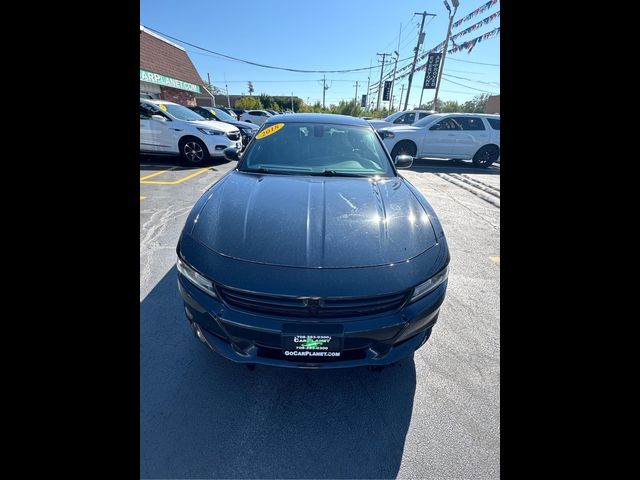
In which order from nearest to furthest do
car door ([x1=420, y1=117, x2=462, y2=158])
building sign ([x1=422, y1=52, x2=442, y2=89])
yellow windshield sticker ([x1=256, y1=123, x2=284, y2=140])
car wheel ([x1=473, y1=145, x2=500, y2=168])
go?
1. yellow windshield sticker ([x1=256, y1=123, x2=284, y2=140])
2. car door ([x1=420, y1=117, x2=462, y2=158])
3. car wheel ([x1=473, y1=145, x2=500, y2=168])
4. building sign ([x1=422, y1=52, x2=442, y2=89])

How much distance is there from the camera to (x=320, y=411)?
1.32 m

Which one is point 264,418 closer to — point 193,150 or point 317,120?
point 317,120

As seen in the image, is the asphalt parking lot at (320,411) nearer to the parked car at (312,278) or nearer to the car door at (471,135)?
the parked car at (312,278)

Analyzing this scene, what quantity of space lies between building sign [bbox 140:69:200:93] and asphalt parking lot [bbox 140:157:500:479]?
18.8 meters

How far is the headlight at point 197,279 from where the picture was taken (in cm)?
119

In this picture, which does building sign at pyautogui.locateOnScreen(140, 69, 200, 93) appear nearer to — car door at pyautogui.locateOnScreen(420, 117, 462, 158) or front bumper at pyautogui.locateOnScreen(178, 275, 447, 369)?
car door at pyautogui.locateOnScreen(420, 117, 462, 158)

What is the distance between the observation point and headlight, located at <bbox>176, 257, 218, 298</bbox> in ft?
3.91

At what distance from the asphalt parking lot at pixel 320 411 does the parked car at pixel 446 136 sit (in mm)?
7300

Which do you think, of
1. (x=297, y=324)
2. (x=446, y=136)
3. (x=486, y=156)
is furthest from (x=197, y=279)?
(x=486, y=156)

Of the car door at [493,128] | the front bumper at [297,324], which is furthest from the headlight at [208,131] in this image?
the car door at [493,128]

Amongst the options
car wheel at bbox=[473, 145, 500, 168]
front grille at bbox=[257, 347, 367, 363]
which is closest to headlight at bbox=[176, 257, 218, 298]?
front grille at bbox=[257, 347, 367, 363]

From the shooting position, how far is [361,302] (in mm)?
1123
